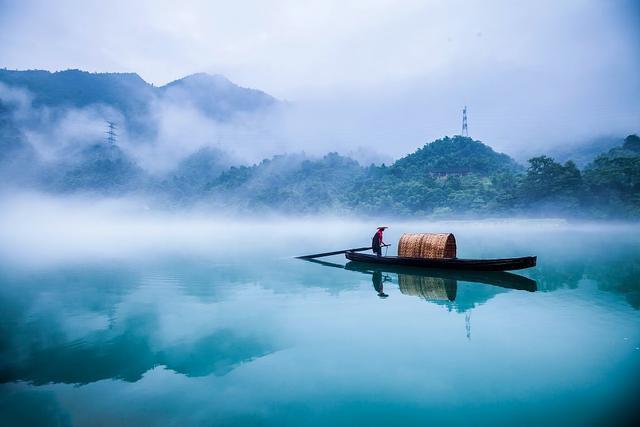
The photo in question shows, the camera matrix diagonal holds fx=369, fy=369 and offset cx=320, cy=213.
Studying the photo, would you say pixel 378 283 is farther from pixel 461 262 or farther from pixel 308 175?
pixel 308 175

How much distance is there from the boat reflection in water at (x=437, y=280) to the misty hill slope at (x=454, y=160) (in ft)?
247

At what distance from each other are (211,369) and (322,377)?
6.98ft

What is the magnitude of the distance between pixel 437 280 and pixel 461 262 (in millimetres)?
1292

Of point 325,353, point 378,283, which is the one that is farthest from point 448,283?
point 325,353

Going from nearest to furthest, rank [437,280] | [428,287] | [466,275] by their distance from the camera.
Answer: [428,287]
[437,280]
[466,275]

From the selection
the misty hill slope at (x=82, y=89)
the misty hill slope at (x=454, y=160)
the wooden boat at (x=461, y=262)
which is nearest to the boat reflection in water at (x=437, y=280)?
the wooden boat at (x=461, y=262)

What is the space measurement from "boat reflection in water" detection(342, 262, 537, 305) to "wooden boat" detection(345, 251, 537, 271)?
422mm

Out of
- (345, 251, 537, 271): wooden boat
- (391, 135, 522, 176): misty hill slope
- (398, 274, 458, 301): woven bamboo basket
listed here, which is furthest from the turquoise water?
(391, 135, 522, 176): misty hill slope

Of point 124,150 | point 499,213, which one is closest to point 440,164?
point 499,213

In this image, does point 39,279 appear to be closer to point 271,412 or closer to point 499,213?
point 271,412

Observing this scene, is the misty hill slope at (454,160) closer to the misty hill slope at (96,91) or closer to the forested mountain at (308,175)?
the forested mountain at (308,175)

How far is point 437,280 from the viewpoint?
51.1ft

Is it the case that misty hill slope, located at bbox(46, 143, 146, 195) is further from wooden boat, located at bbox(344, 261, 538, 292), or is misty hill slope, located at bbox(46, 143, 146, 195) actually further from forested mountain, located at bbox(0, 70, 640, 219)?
wooden boat, located at bbox(344, 261, 538, 292)

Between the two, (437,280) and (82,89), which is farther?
(82,89)
